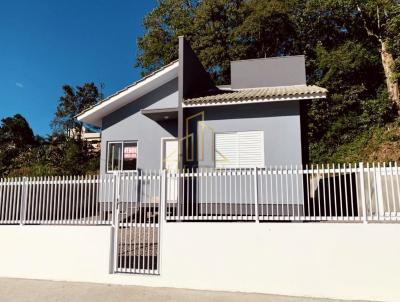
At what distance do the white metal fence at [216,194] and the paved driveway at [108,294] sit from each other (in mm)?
1388

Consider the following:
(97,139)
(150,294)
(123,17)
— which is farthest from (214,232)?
(97,139)

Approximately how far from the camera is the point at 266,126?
10773 mm

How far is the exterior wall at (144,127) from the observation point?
13.2 metres

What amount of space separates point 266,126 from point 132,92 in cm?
543

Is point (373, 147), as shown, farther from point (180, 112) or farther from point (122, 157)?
point (122, 157)

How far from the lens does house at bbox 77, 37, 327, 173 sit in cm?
1062

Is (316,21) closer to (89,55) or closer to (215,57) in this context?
(215,57)

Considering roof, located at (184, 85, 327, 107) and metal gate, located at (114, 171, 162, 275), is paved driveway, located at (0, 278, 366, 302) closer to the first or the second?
metal gate, located at (114, 171, 162, 275)

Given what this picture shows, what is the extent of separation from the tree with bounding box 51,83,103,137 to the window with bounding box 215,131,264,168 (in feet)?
124

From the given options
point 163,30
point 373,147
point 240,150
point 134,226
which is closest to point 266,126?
point 240,150

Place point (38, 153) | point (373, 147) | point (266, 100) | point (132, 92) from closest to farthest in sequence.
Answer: point (266, 100) → point (132, 92) → point (373, 147) → point (38, 153)

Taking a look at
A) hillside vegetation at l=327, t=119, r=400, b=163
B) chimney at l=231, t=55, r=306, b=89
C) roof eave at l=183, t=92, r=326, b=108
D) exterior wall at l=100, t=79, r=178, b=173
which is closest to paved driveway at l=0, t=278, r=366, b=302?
roof eave at l=183, t=92, r=326, b=108

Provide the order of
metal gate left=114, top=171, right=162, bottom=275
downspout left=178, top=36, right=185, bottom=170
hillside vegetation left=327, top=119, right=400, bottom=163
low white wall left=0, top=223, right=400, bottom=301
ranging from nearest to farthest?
low white wall left=0, top=223, right=400, bottom=301 < metal gate left=114, top=171, right=162, bottom=275 < downspout left=178, top=36, right=185, bottom=170 < hillside vegetation left=327, top=119, right=400, bottom=163

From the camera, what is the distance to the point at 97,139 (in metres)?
41.1
